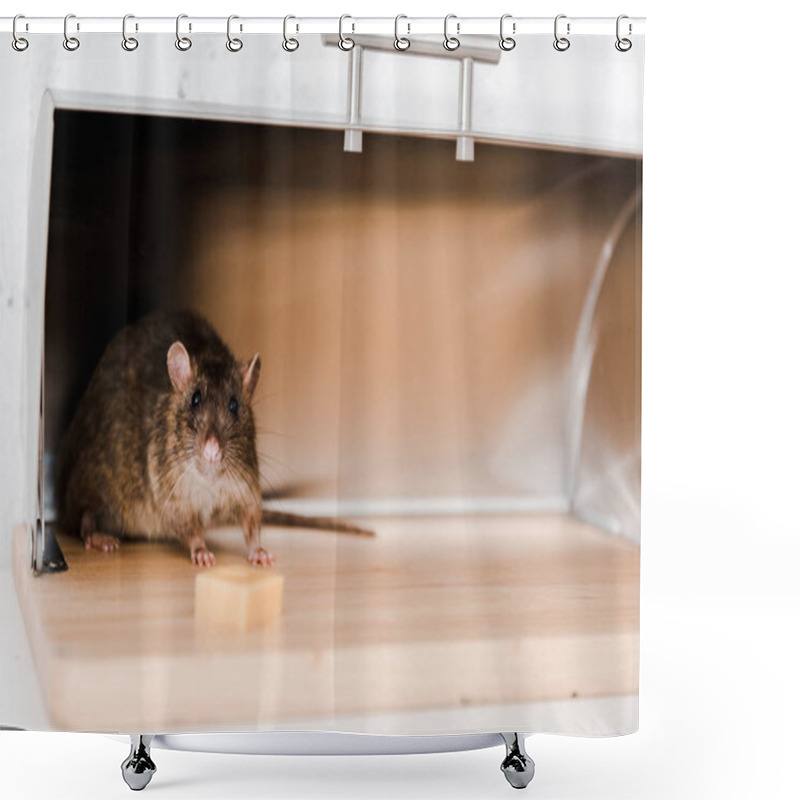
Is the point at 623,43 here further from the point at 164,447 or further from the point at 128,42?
the point at 164,447

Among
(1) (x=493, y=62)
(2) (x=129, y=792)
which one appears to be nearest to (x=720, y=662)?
(2) (x=129, y=792)

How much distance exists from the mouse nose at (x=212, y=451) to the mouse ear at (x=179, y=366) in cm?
10

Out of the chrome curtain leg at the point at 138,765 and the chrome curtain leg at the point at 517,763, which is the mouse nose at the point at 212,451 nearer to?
the chrome curtain leg at the point at 138,765

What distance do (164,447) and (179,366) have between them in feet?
0.47

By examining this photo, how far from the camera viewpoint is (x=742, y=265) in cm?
291

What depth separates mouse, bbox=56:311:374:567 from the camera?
1.85 m

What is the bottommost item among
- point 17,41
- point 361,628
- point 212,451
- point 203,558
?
point 361,628

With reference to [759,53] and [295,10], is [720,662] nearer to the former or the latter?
[759,53]

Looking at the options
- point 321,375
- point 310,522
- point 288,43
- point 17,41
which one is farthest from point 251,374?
point 17,41

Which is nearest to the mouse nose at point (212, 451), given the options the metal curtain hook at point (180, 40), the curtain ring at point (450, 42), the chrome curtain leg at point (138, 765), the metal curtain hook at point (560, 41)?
the chrome curtain leg at point (138, 765)

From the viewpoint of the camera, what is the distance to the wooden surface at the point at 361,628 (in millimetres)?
1836

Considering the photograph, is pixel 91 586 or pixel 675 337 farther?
pixel 675 337

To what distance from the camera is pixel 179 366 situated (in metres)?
1.86

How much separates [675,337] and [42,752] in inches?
73.4
